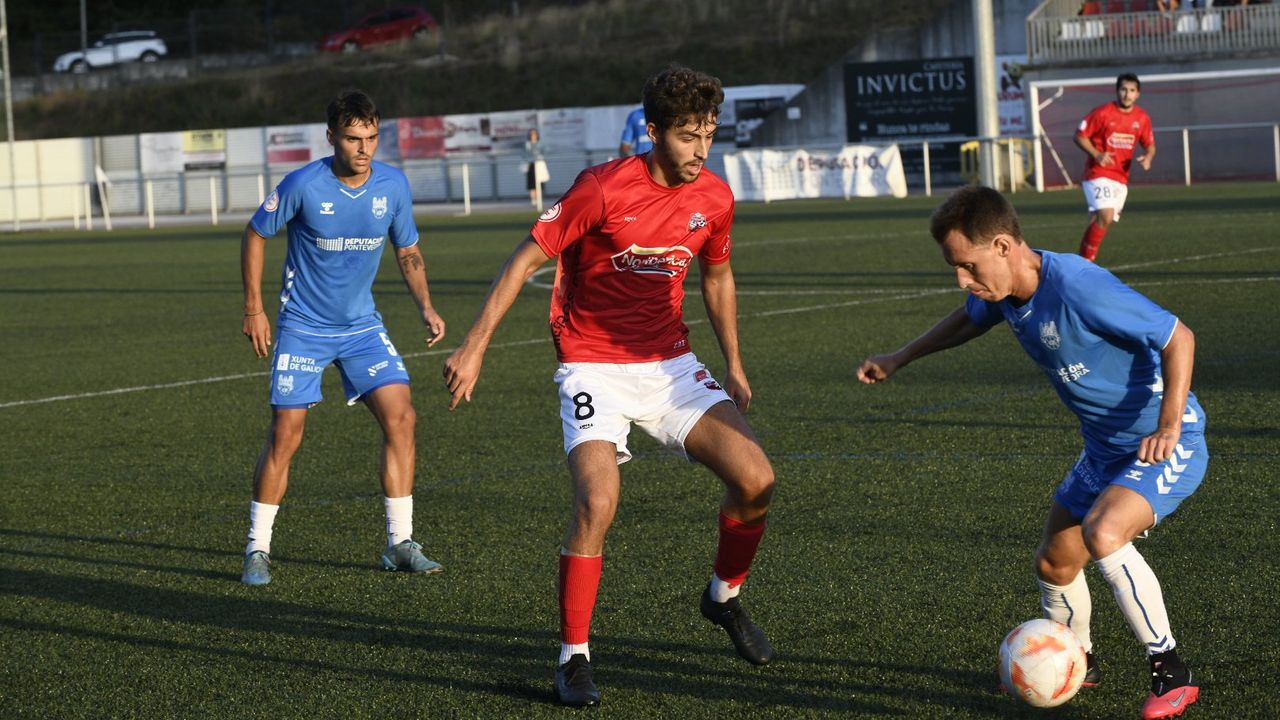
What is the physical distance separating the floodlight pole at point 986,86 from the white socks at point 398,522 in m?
29.8

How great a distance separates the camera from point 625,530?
6.89 metres

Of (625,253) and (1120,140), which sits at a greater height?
(1120,140)

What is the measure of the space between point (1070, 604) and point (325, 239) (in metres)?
3.60

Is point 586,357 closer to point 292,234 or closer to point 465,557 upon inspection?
point 465,557

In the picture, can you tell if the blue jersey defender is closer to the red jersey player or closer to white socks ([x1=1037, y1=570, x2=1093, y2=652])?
the red jersey player

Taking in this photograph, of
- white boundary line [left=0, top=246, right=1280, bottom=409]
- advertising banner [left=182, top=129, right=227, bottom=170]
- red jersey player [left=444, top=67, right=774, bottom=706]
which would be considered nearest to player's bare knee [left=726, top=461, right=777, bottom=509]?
red jersey player [left=444, top=67, right=774, bottom=706]

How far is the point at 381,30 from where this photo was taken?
2527 inches

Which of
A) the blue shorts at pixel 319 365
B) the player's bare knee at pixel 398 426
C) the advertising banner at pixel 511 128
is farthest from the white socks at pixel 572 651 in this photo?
the advertising banner at pixel 511 128

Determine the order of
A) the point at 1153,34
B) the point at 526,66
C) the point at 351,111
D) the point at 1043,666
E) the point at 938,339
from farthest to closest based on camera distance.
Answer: the point at 526,66, the point at 1153,34, the point at 351,111, the point at 938,339, the point at 1043,666

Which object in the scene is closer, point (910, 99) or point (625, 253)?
point (625, 253)

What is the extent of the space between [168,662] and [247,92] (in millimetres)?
60463

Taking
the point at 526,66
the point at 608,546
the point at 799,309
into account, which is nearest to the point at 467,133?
the point at 526,66

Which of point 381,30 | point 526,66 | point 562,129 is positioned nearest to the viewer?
point 562,129

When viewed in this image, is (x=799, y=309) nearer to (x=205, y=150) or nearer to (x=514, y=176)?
(x=514, y=176)
